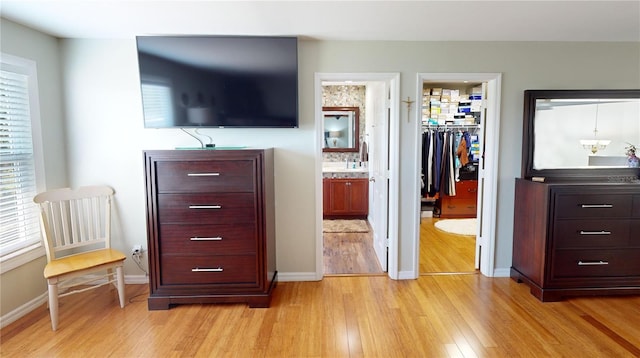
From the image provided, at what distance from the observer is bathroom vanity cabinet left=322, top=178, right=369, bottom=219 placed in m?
5.38

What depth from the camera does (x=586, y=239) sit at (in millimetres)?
2713

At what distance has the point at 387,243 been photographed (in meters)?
3.28

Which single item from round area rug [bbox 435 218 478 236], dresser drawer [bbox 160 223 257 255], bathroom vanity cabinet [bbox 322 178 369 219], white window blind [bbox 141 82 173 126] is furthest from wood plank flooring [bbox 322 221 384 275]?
white window blind [bbox 141 82 173 126]

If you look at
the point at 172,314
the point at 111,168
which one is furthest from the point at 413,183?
the point at 111,168

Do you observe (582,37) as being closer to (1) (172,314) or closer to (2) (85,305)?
(1) (172,314)

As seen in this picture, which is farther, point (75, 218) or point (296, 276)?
point (296, 276)

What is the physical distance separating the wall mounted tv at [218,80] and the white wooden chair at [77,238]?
33.8 inches

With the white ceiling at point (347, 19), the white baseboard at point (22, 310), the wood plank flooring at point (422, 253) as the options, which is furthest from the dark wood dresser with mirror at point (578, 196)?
the white baseboard at point (22, 310)

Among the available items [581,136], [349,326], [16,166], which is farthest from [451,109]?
[16,166]

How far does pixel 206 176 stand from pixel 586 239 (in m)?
3.10

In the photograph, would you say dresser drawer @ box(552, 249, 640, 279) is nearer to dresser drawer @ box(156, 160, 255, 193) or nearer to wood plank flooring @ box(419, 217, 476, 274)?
wood plank flooring @ box(419, 217, 476, 274)

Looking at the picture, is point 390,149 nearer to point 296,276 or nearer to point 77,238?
point 296,276

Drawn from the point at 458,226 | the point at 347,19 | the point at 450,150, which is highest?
the point at 347,19

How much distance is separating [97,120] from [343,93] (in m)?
3.82
